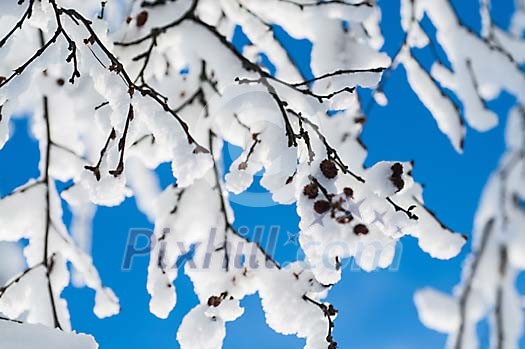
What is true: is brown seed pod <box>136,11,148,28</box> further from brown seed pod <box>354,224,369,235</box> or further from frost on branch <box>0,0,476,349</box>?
brown seed pod <box>354,224,369,235</box>

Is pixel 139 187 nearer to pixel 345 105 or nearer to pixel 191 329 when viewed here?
pixel 191 329

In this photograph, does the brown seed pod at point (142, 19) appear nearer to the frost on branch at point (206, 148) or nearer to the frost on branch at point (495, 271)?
the frost on branch at point (206, 148)

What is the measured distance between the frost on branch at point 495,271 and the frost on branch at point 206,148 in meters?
0.25

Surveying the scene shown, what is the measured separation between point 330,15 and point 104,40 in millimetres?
1094

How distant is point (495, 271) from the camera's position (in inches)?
75.9

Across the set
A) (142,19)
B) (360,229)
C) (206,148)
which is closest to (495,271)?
(360,229)

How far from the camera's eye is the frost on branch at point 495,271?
1854 millimetres

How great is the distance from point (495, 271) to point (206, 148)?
1.09m

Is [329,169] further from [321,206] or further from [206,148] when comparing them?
[206,148]

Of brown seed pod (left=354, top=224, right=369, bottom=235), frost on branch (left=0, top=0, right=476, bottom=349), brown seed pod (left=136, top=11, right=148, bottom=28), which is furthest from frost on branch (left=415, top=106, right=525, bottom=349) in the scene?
brown seed pod (left=136, top=11, right=148, bottom=28)

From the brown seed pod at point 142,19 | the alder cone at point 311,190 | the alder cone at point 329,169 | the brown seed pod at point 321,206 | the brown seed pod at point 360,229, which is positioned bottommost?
the brown seed pod at point 321,206

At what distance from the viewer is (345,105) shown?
1.80 meters

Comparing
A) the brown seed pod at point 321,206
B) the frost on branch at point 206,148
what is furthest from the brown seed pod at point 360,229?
the brown seed pod at point 321,206

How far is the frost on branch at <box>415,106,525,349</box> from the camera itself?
1.85 meters
